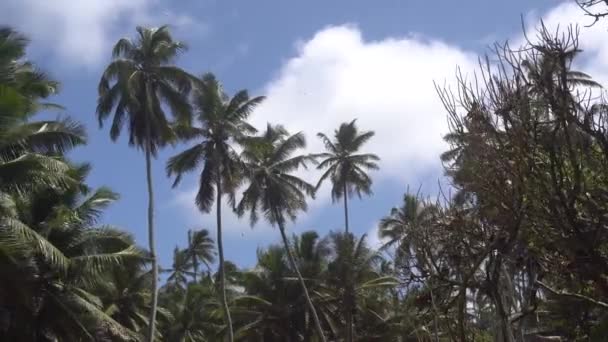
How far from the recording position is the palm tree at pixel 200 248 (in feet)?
209

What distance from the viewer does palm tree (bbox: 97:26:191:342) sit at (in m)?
32.0

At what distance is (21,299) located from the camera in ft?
67.1

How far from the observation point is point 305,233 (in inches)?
1645

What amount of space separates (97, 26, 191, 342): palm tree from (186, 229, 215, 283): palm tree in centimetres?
3181

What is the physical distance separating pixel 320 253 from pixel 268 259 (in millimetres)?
2966

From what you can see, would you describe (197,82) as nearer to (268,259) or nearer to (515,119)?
(268,259)

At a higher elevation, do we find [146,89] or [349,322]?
[146,89]

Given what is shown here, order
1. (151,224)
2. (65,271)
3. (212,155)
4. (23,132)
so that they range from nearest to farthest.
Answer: (23,132), (65,271), (151,224), (212,155)

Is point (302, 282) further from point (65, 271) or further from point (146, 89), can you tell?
point (65, 271)

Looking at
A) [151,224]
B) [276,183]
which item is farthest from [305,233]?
[151,224]

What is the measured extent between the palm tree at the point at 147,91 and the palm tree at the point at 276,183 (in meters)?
6.06

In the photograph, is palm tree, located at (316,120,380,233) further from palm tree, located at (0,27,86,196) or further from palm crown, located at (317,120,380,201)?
palm tree, located at (0,27,86,196)

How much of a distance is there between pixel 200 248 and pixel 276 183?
2577 centimetres

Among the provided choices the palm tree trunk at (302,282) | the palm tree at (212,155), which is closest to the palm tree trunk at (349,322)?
the palm tree trunk at (302,282)
